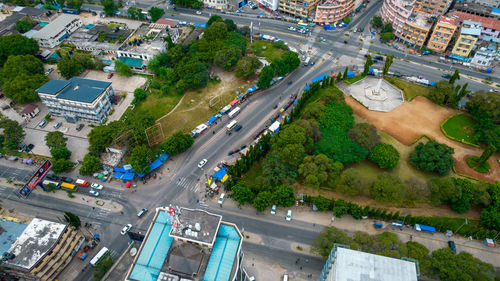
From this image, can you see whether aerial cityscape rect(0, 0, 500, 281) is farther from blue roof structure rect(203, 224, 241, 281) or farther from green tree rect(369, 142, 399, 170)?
green tree rect(369, 142, 399, 170)

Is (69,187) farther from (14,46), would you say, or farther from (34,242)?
(14,46)

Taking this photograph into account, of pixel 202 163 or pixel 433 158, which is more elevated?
pixel 433 158

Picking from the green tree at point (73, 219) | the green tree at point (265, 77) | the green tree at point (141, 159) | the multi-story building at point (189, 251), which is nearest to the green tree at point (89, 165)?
the green tree at point (141, 159)

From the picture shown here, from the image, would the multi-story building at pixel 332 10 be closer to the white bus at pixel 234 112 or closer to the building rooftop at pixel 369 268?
the white bus at pixel 234 112

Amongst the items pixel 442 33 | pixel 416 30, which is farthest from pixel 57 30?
pixel 442 33

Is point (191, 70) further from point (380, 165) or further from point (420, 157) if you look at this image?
point (420, 157)

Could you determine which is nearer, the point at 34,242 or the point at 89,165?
the point at 34,242

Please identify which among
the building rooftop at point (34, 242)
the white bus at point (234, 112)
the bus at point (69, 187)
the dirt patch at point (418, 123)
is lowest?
the bus at point (69, 187)
